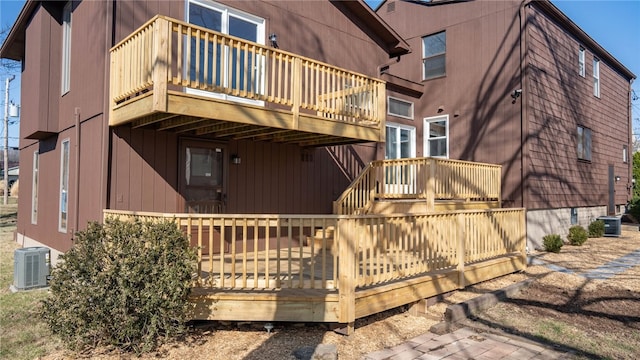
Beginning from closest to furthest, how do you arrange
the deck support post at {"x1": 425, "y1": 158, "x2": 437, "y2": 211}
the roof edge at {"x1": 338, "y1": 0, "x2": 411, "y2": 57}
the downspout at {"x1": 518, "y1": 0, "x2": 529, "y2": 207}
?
the deck support post at {"x1": 425, "y1": 158, "x2": 437, "y2": 211} < the roof edge at {"x1": 338, "y1": 0, "x2": 411, "y2": 57} < the downspout at {"x1": 518, "y1": 0, "x2": 529, "y2": 207}

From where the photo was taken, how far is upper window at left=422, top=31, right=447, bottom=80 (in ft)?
43.1

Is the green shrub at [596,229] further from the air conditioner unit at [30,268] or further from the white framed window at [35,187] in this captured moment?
the white framed window at [35,187]

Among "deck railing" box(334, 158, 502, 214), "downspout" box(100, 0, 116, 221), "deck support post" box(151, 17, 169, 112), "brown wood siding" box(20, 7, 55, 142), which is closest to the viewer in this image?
"deck support post" box(151, 17, 169, 112)

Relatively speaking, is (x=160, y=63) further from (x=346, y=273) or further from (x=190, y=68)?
(x=346, y=273)

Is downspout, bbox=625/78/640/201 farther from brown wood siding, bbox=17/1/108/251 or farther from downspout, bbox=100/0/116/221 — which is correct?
brown wood siding, bbox=17/1/108/251

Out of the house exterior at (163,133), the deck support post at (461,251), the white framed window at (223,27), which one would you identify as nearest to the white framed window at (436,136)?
the house exterior at (163,133)

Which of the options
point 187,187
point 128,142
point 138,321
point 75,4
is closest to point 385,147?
point 187,187

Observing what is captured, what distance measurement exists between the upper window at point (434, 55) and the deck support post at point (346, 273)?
983 centimetres

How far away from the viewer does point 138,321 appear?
4207 mm

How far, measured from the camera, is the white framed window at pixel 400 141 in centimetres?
1215

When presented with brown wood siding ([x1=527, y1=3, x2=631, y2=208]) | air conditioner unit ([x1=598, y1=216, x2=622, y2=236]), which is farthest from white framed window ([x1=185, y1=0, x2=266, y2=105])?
air conditioner unit ([x1=598, y1=216, x2=622, y2=236])

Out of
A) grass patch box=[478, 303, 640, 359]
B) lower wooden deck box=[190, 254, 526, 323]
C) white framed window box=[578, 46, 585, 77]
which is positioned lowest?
grass patch box=[478, 303, 640, 359]

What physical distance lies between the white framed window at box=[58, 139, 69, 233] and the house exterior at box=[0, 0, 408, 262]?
1.7 inches

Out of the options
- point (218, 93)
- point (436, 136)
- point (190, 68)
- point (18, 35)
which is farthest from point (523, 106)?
point (18, 35)
